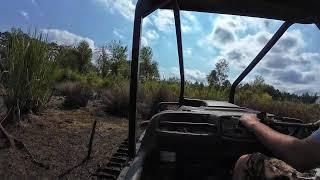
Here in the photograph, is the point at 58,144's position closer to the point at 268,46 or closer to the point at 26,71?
the point at 26,71

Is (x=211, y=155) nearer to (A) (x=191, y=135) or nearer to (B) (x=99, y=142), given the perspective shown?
(A) (x=191, y=135)

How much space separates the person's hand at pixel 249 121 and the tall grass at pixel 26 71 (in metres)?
5.97

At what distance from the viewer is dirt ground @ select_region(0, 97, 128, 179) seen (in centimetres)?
618

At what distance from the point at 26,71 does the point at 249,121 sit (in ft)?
21.2

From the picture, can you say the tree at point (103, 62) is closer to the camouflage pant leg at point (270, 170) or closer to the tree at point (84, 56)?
the tree at point (84, 56)

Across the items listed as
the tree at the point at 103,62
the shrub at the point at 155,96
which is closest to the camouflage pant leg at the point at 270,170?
the shrub at the point at 155,96

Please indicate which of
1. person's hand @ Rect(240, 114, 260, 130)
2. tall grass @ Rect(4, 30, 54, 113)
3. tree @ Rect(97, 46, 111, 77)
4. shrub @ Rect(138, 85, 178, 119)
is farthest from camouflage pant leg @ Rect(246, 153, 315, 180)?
tree @ Rect(97, 46, 111, 77)

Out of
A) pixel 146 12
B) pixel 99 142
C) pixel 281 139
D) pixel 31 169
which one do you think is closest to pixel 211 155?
pixel 281 139

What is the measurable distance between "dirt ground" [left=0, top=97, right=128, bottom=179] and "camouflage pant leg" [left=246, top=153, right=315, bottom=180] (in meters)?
3.53

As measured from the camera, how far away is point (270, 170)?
261 cm

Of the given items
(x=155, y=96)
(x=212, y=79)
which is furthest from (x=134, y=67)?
(x=212, y=79)

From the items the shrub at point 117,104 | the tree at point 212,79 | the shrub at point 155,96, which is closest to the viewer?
the shrub at point 117,104

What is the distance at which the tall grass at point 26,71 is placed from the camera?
8.88 meters

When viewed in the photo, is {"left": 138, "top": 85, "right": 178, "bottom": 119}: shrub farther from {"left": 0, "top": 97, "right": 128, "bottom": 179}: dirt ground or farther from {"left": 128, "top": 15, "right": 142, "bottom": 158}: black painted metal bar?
{"left": 128, "top": 15, "right": 142, "bottom": 158}: black painted metal bar
